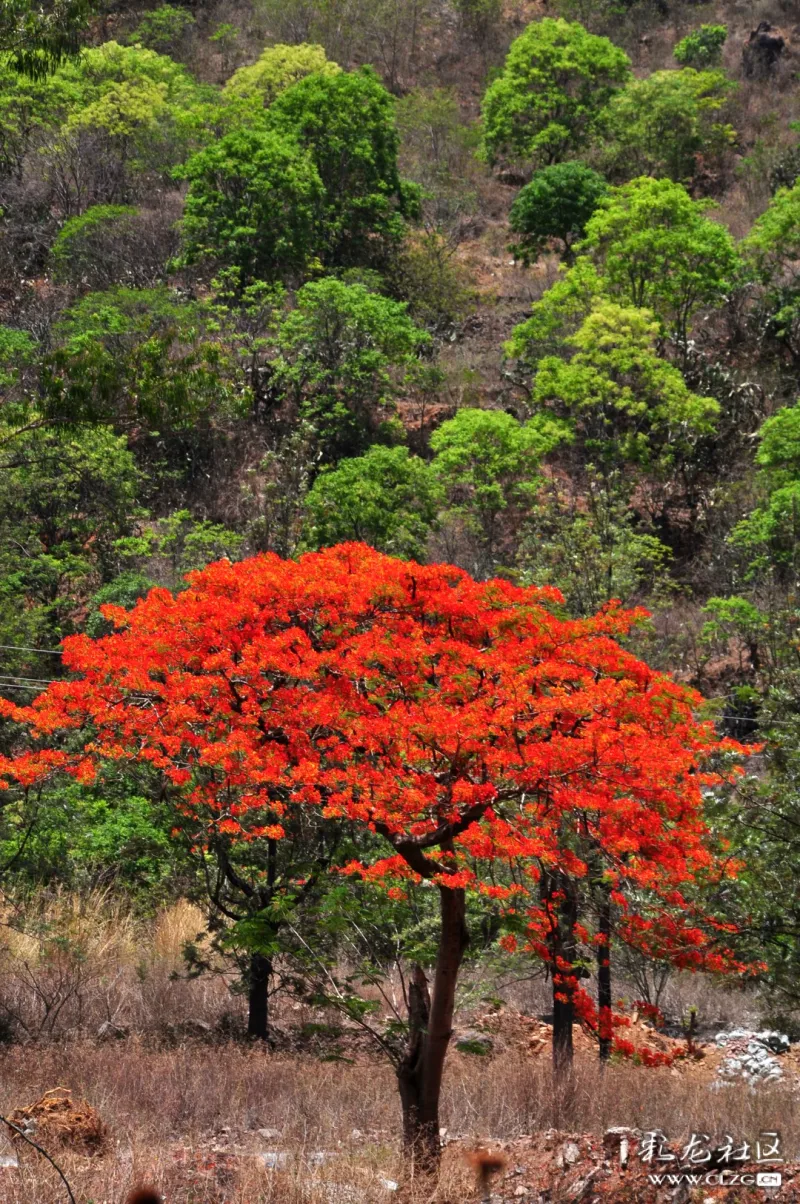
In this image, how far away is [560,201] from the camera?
4456 centimetres

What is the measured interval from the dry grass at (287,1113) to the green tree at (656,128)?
1617 inches

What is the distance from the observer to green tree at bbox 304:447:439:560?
101 feet

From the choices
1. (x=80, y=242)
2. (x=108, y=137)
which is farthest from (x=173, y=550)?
(x=108, y=137)

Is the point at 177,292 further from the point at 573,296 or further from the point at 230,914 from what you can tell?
the point at 230,914

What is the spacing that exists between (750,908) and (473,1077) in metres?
4.20

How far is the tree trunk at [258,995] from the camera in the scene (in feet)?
49.8

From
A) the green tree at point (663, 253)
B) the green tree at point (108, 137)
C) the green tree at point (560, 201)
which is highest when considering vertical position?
the green tree at point (108, 137)

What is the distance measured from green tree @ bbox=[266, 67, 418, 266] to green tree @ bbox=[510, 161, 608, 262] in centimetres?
451

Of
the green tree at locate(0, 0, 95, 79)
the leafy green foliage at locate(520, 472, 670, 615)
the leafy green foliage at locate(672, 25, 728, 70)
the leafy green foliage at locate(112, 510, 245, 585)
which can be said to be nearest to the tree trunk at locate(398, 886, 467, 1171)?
the green tree at locate(0, 0, 95, 79)

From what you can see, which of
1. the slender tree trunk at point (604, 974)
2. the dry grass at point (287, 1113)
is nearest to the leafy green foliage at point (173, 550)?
Result: the slender tree trunk at point (604, 974)

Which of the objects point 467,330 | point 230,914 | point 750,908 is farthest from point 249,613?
point 467,330

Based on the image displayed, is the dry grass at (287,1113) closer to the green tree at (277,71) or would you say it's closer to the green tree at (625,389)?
the green tree at (625,389)

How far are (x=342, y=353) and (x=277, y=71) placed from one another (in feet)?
68.0

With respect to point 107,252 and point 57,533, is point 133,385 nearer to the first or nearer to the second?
point 57,533
